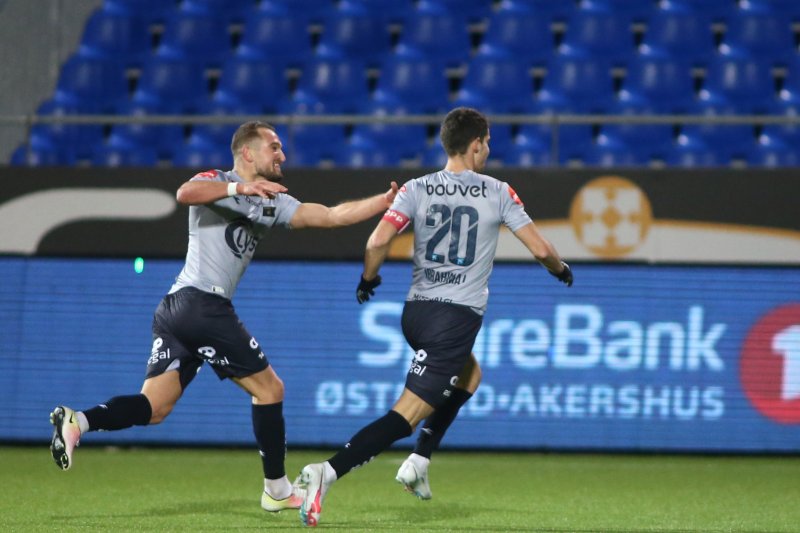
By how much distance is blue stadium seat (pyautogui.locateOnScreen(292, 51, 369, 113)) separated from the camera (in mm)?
13195

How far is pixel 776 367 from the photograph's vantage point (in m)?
10.8

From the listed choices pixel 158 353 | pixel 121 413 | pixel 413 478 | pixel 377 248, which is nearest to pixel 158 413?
pixel 121 413

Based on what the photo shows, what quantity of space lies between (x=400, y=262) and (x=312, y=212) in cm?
439

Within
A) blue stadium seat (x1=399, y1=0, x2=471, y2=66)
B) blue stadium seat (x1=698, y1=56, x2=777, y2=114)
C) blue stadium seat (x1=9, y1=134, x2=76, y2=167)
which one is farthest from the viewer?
blue stadium seat (x1=399, y1=0, x2=471, y2=66)

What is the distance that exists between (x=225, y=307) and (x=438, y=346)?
1.21 meters

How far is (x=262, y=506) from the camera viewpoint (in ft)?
22.6

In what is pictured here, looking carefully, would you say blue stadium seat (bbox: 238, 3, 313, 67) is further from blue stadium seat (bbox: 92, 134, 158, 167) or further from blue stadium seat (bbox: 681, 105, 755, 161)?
blue stadium seat (bbox: 681, 105, 755, 161)

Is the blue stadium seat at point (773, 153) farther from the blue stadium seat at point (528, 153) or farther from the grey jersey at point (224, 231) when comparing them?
the grey jersey at point (224, 231)

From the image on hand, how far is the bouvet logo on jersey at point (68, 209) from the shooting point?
11125 mm

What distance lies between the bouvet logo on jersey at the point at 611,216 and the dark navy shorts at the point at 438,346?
4537mm

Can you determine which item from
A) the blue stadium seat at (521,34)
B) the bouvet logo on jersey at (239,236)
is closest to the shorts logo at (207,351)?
the bouvet logo on jersey at (239,236)

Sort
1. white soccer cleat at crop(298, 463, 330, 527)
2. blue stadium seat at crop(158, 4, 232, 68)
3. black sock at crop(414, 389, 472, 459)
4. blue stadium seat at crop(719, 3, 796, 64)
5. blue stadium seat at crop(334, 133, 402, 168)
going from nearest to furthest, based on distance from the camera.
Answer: white soccer cleat at crop(298, 463, 330, 527) → black sock at crop(414, 389, 472, 459) → blue stadium seat at crop(334, 133, 402, 168) → blue stadium seat at crop(719, 3, 796, 64) → blue stadium seat at crop(158, 4, 232, 68)

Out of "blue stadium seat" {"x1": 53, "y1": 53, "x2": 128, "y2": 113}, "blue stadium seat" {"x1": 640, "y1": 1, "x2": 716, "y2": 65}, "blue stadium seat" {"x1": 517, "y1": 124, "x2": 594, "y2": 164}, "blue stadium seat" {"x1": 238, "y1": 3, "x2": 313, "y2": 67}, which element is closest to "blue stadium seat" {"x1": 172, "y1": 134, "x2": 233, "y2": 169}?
"blue stadium seat" {"x1": 53, "y1": 53, "x2": 128, "y2": 113}

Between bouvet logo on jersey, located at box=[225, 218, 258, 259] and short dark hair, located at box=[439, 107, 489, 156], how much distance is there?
3.96 feet
